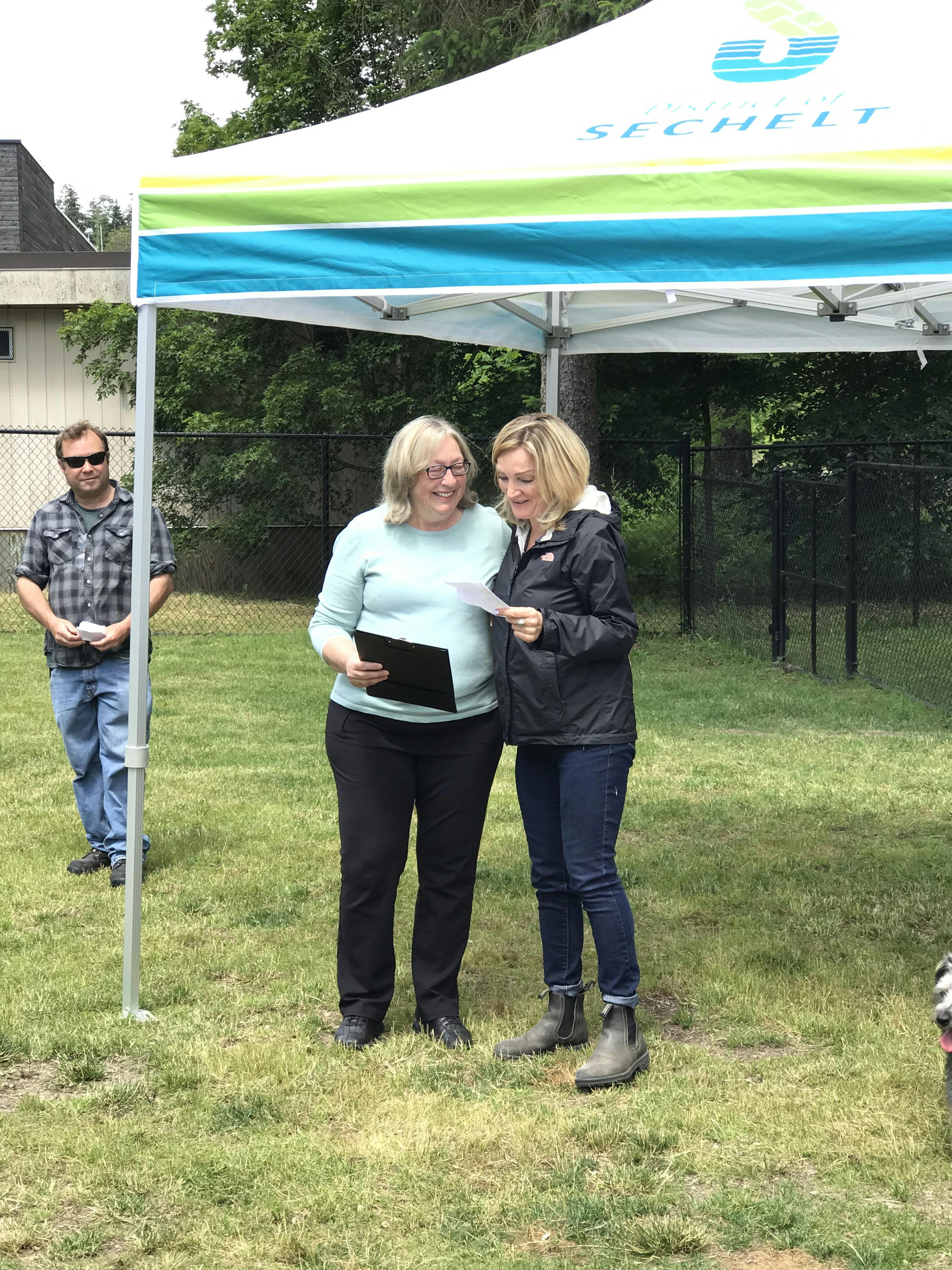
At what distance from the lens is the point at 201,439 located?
18750 mm

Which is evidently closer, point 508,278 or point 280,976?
point 508,278

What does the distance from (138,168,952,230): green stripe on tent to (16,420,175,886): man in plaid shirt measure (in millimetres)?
2046

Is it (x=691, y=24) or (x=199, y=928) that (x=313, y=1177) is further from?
(x=691, y=24)

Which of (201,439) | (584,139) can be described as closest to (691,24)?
(584,139)

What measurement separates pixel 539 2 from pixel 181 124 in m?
10.8

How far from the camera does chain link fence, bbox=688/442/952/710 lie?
39.3 feet

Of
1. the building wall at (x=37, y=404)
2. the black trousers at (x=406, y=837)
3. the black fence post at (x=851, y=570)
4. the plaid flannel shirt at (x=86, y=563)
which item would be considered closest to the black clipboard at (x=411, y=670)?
the black trousers at (x=406, y=837)

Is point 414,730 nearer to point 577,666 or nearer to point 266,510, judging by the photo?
point 577,666

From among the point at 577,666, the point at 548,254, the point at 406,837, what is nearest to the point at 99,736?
the point at 406,837

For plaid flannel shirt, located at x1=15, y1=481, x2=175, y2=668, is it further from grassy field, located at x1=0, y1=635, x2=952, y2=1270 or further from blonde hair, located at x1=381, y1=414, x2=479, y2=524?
blonde hair, located at x1=381, y1=414, x2=479, y2=524

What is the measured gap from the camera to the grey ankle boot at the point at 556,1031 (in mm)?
4246

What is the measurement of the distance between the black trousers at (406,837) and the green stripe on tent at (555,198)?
1.49m

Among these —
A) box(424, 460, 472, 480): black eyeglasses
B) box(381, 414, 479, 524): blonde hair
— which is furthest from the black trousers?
box(424, 460, 472, 480): black eyeglasses

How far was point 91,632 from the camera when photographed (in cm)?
584
